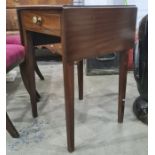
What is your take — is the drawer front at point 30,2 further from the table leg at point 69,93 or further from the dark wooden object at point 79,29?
the table leg at point 69,93

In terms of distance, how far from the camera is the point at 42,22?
3.76ft

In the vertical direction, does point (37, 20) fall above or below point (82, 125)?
above

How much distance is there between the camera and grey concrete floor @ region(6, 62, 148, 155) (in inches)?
49.8

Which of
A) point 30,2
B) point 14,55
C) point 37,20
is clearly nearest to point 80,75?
point 14,55

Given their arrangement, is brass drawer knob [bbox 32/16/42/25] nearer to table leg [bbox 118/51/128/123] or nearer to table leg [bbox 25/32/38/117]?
table leg [bbox 25/32/38/117]

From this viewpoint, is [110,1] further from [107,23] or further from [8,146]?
[8,146]

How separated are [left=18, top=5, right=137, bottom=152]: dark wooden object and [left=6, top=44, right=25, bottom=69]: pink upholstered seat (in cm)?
9

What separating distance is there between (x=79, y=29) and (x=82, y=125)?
0.67m

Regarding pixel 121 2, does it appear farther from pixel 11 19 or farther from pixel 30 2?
→ pixel 11 19

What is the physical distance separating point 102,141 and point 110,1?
1.84 metres

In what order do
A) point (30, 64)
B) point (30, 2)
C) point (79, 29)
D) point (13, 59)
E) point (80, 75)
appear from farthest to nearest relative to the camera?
1. point (30, 2)
2. point (80, 75)
3. point (30, 64)
4. point (13, 59)
5. point (79, 29)

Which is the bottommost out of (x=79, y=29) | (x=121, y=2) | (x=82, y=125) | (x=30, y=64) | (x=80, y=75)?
(x=82, y=125)

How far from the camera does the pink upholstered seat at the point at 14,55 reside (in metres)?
1.31
